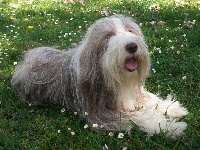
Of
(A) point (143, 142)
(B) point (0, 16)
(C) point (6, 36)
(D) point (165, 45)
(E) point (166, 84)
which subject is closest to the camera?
(A) point (143, 142)

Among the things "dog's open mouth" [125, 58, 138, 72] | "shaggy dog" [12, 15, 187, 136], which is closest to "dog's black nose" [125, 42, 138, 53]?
"shaggy dog" [12, 15, 187, 136]

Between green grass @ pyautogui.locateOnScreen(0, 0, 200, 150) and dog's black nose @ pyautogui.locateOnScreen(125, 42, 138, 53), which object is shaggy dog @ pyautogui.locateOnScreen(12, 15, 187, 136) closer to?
dog's black nose @ pyautogui.locateOnScreen(125, 42, 138, 53)

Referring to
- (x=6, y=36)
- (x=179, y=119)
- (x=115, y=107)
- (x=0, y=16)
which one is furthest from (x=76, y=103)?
(x=0, y=16)

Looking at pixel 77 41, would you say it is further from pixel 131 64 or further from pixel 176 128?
pixel 176 128

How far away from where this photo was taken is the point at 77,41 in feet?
24.4

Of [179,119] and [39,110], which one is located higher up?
[179,119]

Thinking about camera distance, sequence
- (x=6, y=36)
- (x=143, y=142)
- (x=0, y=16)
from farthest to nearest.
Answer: (x=0, y=16)
(x=6, y=36)
(x=143, y=142)

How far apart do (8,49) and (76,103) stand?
280 centimetres

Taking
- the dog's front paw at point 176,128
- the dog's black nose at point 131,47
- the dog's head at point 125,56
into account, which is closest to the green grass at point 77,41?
the dog's front paw at point 176,128

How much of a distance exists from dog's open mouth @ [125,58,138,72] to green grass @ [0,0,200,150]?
0.68 m

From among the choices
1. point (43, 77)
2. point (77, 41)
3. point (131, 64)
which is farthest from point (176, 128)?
point (77, 41)

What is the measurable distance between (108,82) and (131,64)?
1.18ft

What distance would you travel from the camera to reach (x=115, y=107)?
473cm

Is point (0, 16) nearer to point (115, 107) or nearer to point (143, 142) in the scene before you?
point (115, 107)
